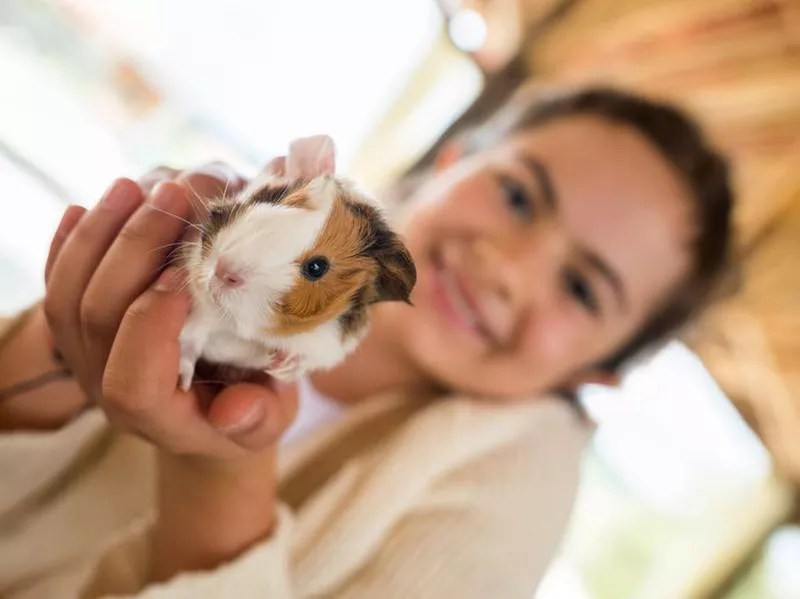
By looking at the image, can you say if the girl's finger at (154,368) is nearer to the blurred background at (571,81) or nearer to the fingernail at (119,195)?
the fingernail at (119,195)

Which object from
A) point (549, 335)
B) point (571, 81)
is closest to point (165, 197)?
point (549, 335)

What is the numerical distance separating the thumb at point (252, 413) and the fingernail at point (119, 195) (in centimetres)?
13

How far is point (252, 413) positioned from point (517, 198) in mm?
522

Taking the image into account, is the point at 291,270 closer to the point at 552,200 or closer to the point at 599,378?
the point at 552,200

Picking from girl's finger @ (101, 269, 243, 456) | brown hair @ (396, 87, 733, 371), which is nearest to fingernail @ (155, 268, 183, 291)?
girl's finger @ (101, 269, 243, 456)

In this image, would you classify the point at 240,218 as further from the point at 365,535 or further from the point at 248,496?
the point at 365,535

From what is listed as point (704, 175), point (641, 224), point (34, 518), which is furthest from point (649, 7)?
point (34, 518)

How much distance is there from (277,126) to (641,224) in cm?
70

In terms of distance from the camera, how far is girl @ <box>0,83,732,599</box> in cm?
38

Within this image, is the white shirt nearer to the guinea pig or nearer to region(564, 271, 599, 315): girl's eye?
region(564, 271, 599, 315): girl's eye

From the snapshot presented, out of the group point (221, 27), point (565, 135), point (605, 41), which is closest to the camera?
point (565, 135)

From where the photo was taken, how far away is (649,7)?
114cm

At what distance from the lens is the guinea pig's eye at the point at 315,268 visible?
290 mm

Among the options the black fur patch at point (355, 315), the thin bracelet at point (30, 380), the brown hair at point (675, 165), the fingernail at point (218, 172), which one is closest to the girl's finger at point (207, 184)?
the fingernail at point (218, 172)
